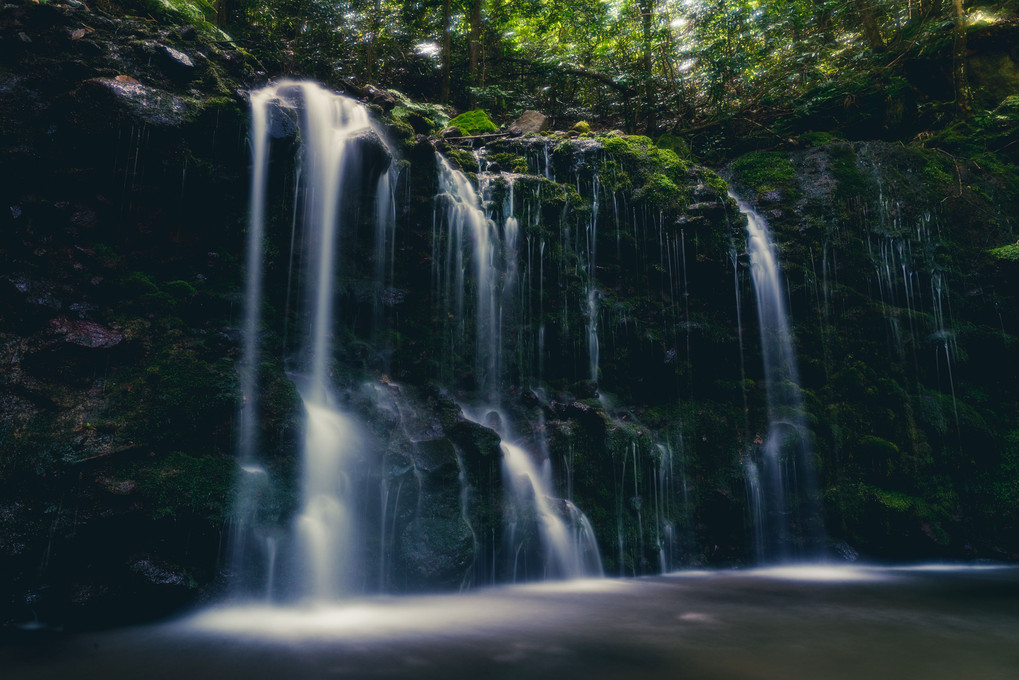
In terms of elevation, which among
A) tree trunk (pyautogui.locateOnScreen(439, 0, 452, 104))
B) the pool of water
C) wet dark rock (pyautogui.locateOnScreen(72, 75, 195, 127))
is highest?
tree trunk (pyautogui.locateOnScreen(439, 0, 452, 104))

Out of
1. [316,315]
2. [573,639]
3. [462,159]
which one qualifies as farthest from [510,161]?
[573,639]

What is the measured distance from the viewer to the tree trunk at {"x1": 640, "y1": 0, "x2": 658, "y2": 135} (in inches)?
558

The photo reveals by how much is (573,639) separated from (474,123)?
9909 millimetres

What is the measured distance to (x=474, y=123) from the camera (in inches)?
445

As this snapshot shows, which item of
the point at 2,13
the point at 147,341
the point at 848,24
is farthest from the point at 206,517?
the point at 848,24

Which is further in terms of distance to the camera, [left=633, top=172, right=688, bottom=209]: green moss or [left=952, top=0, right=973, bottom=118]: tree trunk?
[left=952, top=0, right=973, bottom=118]: tree trunk

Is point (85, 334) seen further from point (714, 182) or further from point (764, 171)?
point (764, 171)

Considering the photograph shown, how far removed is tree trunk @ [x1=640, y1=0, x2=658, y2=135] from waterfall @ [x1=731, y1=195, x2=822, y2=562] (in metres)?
5.82

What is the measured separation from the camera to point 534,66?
15.9 metres

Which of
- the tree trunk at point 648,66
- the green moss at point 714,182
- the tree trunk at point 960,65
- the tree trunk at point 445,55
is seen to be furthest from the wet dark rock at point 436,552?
the tree trunk at point 960,65

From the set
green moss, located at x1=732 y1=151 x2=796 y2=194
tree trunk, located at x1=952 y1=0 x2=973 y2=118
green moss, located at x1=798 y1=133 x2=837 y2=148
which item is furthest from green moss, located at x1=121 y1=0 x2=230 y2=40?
tree trunk, located at x1=952 y1=0 x2=973 y2=118

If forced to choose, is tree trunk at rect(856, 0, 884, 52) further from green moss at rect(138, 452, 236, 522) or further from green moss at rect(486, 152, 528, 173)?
green moss at rect(138, 452, 236, 522)

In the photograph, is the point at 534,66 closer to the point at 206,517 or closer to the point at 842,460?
the point at 842,460

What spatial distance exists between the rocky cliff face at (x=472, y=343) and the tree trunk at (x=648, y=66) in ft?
12.1
